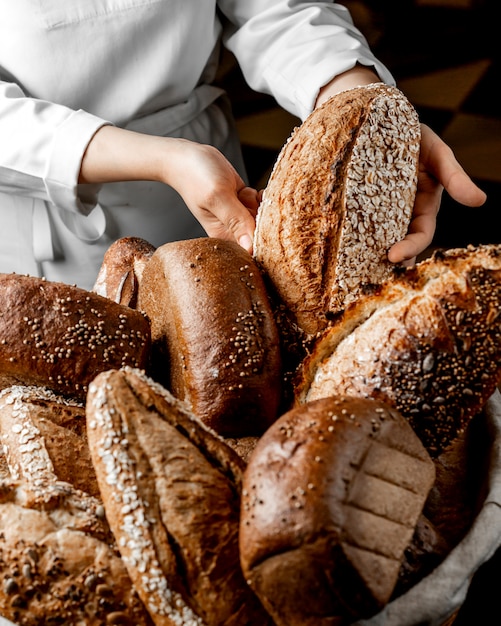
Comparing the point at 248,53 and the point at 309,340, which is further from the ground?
the point at 248,53

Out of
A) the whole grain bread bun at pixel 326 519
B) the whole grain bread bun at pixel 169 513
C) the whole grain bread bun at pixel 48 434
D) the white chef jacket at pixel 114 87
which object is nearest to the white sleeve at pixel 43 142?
the white chef jacket at pixel 114 87

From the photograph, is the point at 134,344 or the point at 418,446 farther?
the point at 134,344

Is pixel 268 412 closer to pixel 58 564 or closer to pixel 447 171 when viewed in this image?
pixel 58 564

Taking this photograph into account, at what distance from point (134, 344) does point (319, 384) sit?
0.28 m

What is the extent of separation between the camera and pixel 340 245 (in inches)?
41.4

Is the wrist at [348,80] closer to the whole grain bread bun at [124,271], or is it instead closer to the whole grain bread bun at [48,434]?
Result: the whole grain bread bun at [124,271]

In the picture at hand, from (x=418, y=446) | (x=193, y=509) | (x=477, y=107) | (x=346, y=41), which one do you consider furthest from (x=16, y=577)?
(x=477, y=107)

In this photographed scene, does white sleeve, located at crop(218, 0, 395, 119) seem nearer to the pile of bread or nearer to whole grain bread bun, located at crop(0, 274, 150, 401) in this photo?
the pile of bread

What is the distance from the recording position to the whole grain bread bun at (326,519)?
683 millimetres

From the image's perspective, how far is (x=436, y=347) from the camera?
0.86 m

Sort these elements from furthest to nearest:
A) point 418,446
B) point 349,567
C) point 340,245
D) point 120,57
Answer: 1. point 120,57
2. point 340,245
3. point 418,446
4. point 349,567

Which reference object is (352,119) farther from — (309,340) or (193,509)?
(193,509)

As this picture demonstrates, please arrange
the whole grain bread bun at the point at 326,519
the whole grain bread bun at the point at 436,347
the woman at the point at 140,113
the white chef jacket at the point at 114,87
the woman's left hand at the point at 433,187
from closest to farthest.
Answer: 1. the whole grain bread bun at the point at 326,519
2. the whole grain bread bun at the point at 436,347
3. the woman's left hand at the point at 433,187
4. the woman at the point at 140,113
5. the white chef jacket at the point at 114,87

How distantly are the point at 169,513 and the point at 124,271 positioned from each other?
2.00 ft
